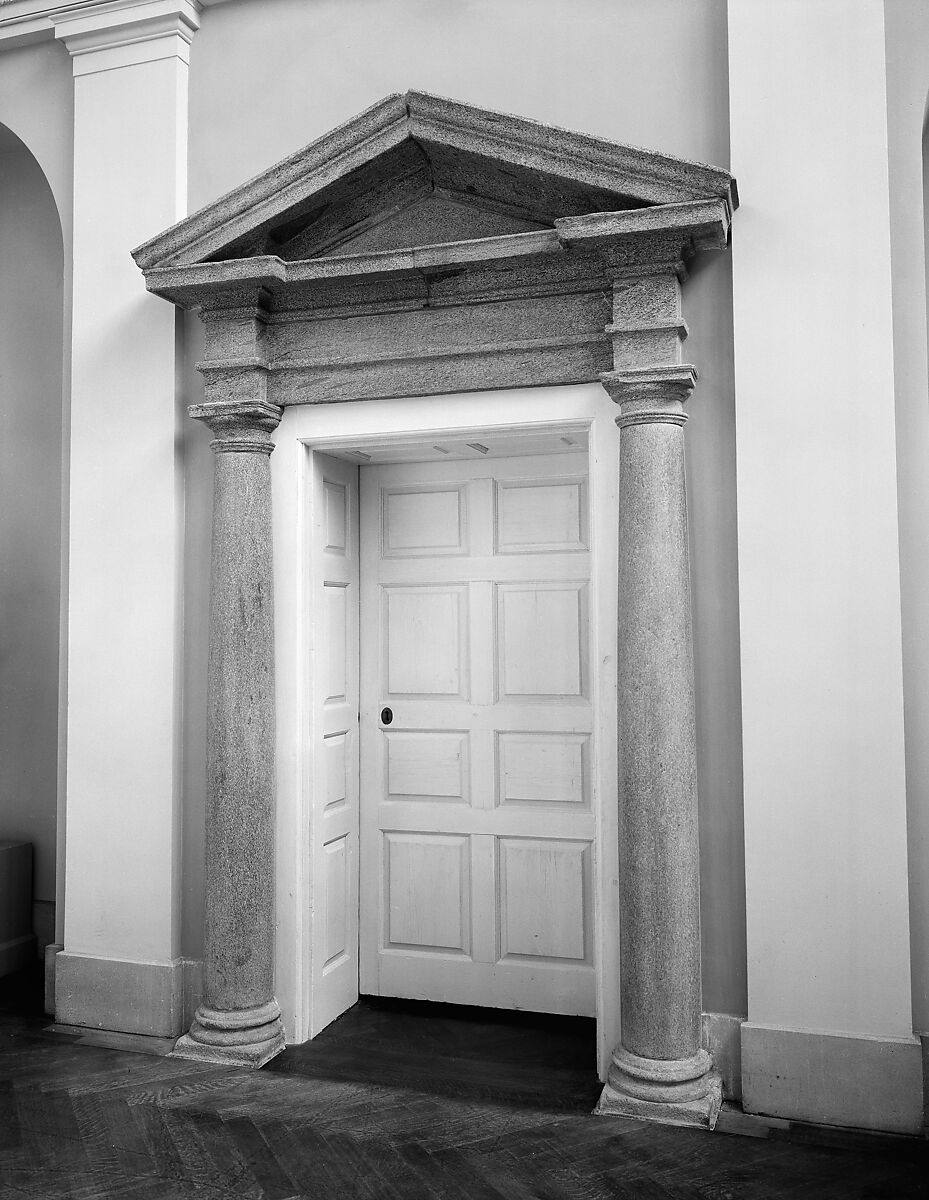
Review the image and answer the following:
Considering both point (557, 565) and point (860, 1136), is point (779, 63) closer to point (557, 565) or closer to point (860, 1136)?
point (557, 565)

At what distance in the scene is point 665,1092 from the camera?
340cm

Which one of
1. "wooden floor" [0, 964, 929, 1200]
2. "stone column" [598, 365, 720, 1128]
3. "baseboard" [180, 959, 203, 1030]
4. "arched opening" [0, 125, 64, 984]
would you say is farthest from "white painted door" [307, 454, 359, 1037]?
"arched opening" [0, 125, 64, 984]

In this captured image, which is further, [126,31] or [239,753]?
[126,31]

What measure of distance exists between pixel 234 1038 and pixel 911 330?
3.49 meters

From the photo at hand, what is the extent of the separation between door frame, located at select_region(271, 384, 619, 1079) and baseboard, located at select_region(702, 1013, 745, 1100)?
0.32 meters

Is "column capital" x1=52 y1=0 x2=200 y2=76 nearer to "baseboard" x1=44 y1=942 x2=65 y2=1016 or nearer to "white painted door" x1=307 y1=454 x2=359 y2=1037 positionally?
"white painted door" x1=307 y1=454 x2=359 y2=1037

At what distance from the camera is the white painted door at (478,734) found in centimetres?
438

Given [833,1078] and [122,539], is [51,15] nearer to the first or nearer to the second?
[122,539]

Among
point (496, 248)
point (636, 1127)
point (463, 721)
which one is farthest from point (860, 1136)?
point (496, 248)

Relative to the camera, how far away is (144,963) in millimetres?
4238

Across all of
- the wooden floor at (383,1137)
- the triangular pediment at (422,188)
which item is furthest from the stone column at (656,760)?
the triangular pediment at (422,188)

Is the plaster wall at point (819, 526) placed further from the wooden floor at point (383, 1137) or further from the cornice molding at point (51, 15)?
the cornice molding at point (51, 15)

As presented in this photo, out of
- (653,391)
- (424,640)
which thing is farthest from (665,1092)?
(653,391)

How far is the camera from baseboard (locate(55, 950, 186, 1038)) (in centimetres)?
419
